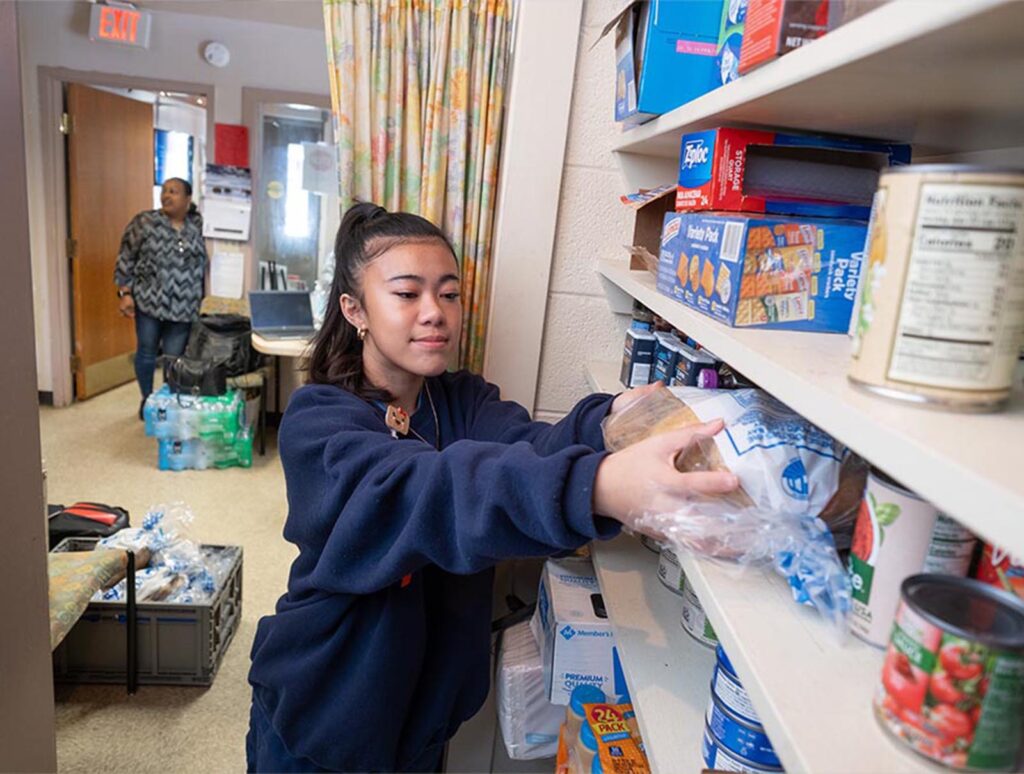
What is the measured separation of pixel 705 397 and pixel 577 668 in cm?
68

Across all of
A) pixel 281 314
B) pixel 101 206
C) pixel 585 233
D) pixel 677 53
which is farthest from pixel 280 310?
pixel 677 53

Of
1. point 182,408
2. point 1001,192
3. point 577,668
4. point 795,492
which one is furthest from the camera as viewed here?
point 182,408

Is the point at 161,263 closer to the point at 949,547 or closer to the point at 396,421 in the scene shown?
the point at 396,421

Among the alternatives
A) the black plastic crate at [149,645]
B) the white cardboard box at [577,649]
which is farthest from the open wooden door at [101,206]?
the white cardboard box at [577,649]

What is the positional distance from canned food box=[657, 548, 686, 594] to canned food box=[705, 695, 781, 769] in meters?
0.39

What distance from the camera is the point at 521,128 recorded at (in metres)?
1.54

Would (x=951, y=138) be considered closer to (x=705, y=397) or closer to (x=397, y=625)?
(x=705, y=397)

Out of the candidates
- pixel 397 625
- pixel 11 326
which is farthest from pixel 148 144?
pixel 397 625

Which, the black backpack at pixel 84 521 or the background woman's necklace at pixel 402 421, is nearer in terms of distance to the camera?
the background woman's necklace at pixel 402 421

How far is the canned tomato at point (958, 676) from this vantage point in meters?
0.45

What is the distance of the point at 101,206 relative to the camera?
16.6ft

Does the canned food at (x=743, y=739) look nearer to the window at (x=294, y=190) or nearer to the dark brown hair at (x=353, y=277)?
the dark brown hair at (x=353, y=277)

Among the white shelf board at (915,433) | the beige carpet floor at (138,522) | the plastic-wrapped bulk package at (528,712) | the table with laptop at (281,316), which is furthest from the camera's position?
the table with laptop at (281,316)

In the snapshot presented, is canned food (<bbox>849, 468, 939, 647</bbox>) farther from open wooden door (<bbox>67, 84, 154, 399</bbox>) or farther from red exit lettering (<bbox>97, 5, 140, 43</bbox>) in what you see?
open wooden door (<bbox>67, 84, 154, 399</bbox>)
